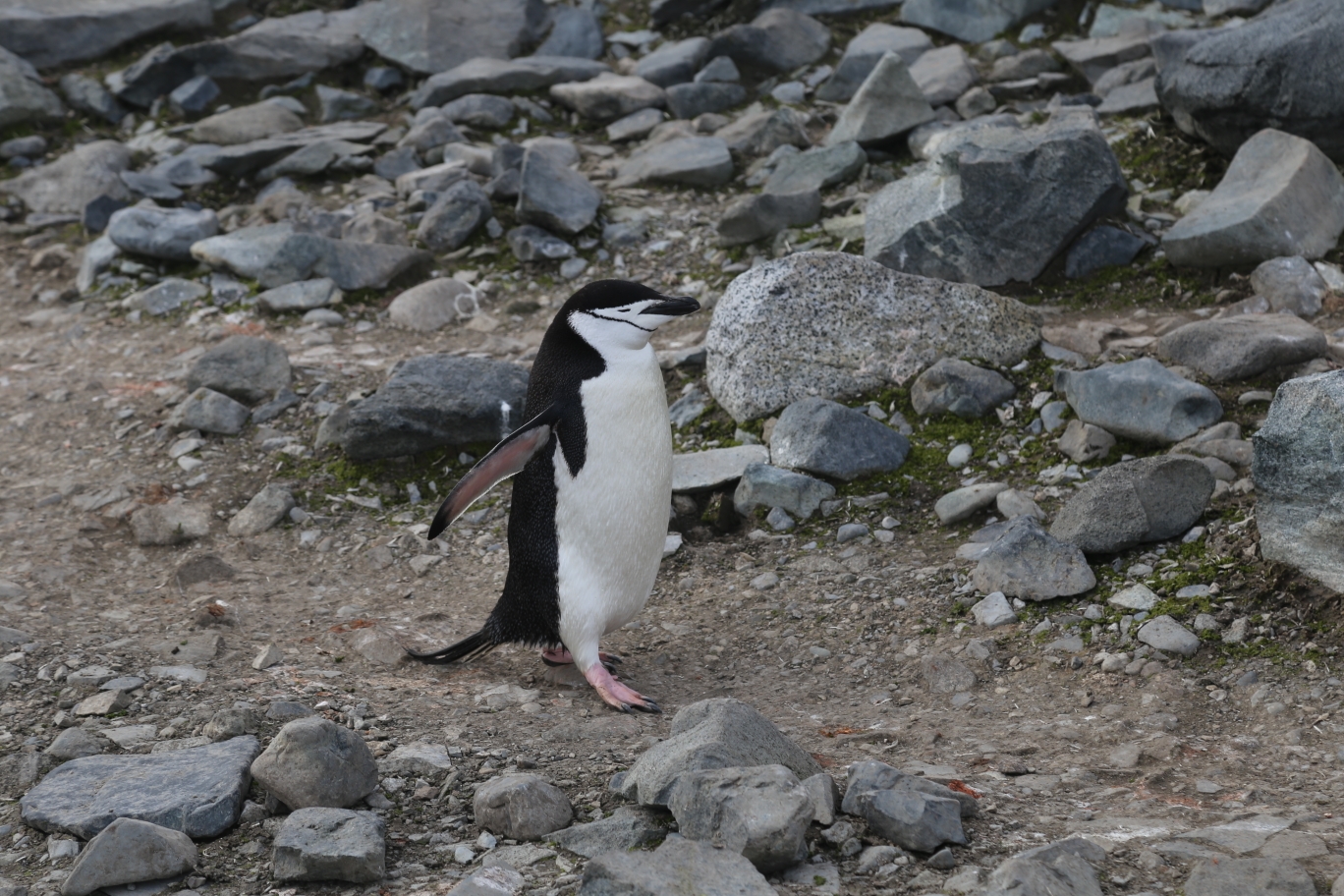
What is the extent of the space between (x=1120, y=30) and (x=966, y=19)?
3.31 feet

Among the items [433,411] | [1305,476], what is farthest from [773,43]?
[1305,476]

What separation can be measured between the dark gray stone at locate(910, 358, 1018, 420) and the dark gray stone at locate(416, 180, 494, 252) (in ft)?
10.0

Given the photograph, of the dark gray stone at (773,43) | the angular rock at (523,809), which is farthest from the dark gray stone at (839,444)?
the dark gray stone at (773,43)

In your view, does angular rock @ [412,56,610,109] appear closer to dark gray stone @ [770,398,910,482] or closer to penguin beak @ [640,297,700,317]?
dark gray stone @ [770,398,910,482]

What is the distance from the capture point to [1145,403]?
4.33 meters

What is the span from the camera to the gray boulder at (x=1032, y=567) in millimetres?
3781

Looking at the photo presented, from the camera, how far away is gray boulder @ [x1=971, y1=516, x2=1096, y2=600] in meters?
3.78

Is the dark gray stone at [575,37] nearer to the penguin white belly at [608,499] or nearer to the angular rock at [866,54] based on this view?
the angular rock at [866,54]

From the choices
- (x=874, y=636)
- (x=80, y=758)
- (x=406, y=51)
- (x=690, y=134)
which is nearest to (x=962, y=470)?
(x=874, y=636)

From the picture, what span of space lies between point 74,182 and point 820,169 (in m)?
4.67

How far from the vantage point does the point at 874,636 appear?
12.8ft

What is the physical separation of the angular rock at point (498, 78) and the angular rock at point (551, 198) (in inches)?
75.4

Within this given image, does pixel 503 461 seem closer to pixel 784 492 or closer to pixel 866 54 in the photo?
pixel 784 492

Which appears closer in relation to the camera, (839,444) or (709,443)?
(839,444)
